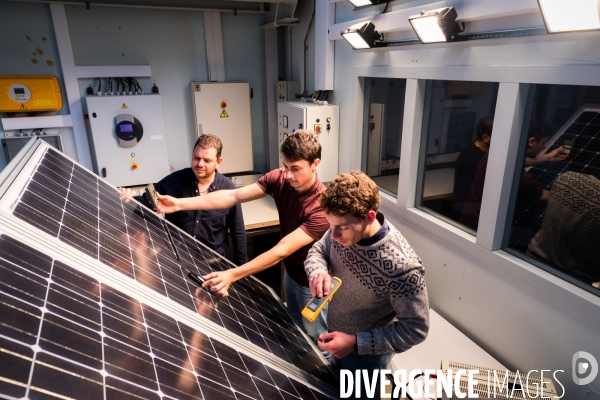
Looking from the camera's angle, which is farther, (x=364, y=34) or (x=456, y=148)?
(x=364, y=34)

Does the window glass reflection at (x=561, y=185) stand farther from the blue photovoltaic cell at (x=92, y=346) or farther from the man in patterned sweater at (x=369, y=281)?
the blue photovoltaic cell at (x=92, y=346)

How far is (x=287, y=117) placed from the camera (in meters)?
3.75

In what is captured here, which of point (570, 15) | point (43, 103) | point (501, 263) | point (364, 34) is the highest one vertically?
point (364, 34)

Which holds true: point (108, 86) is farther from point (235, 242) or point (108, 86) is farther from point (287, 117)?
point (235, 242)

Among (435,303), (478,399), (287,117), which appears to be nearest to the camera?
(478,399)

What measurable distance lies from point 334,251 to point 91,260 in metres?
0.91

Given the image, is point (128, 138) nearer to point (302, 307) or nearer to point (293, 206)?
point (293, 206)

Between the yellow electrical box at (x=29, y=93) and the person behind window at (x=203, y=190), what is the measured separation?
204cm

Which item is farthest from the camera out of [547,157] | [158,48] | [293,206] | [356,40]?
[158,48]

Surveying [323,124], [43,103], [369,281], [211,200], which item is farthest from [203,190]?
[43,103]

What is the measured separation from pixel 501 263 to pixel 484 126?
83 centimetres

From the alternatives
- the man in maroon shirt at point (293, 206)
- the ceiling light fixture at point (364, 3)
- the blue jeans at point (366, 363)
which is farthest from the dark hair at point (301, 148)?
the ceiling light fixture at point (364, 3)

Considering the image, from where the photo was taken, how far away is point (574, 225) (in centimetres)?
184

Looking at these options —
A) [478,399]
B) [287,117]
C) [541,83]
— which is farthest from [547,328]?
[287,117]
